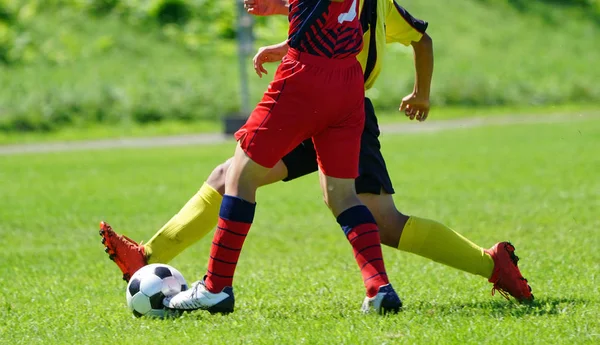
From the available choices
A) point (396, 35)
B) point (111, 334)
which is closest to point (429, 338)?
point (111, 334)

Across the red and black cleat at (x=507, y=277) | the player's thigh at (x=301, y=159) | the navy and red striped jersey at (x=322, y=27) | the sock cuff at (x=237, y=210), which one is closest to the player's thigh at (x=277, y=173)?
the player's thigh at (x=301, y=159)

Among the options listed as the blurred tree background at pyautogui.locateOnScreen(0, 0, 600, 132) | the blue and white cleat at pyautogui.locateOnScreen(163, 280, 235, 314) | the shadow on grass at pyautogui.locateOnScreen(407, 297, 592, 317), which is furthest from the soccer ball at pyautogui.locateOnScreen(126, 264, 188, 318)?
the blurred tree background at pyautogui.locateOnScreen(0, 0, 600, 132)

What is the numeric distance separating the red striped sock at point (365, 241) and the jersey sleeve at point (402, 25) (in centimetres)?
108

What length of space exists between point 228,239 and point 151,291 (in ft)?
1.83

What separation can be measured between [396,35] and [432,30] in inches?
1007

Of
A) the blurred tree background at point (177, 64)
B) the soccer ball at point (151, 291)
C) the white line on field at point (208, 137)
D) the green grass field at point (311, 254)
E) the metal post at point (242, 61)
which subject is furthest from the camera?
the blurred tree background at point (177, 64)

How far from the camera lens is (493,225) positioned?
9070mm

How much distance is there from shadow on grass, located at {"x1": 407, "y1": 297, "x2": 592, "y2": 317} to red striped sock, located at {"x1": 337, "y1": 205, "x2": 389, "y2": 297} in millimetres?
311

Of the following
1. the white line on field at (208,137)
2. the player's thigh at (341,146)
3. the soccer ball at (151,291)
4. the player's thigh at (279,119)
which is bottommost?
the white line on field at (208,137)

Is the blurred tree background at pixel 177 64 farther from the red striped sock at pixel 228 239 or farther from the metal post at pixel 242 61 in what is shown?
the red striped sock at pixel 228 239

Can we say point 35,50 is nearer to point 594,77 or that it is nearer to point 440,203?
point 594,77

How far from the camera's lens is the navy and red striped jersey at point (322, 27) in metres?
4.84

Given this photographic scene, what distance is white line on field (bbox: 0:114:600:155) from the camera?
784 inches

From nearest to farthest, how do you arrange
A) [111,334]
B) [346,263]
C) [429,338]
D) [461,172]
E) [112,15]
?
1. [429,338]
2. [111,334]
3. [346,263]
4. [461,172]
5. [112,15]
